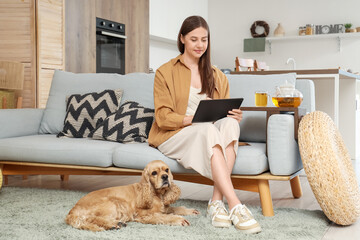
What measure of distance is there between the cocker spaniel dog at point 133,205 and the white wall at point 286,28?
6.15 m

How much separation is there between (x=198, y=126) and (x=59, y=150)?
922 millimetres

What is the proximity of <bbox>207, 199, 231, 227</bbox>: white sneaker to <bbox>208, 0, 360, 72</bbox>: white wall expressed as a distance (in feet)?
19.8

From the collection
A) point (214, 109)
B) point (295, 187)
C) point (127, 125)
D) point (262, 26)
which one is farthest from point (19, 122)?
point (262, 26)

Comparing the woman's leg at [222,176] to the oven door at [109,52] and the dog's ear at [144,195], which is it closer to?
the dog's ear at [144,195]

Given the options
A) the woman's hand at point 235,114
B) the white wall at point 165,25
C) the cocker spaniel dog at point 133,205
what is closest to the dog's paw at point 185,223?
the cocker spaniel dog at point 133,205

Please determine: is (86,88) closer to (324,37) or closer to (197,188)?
(197,188)

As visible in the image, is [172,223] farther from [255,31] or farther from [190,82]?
[255,31]

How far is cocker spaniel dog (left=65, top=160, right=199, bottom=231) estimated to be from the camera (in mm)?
2080

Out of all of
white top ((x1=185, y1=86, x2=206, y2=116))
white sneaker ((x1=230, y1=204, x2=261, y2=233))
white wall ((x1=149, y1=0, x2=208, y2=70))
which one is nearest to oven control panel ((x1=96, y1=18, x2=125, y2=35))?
white wall ((x1=149, y1=0, x2=208, y2=70))

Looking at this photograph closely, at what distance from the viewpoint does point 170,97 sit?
2.46 metres

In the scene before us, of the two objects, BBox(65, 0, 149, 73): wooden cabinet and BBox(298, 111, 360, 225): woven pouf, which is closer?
BBox(298, 111, 360, 225): woven pouf

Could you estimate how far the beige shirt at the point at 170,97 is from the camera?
7.86 feet

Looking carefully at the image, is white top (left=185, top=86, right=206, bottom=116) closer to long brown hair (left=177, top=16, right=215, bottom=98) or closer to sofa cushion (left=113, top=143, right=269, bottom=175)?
long brown hair (left=177, top=16, right=215, bottom=98)

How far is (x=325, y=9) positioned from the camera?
7.63 m
